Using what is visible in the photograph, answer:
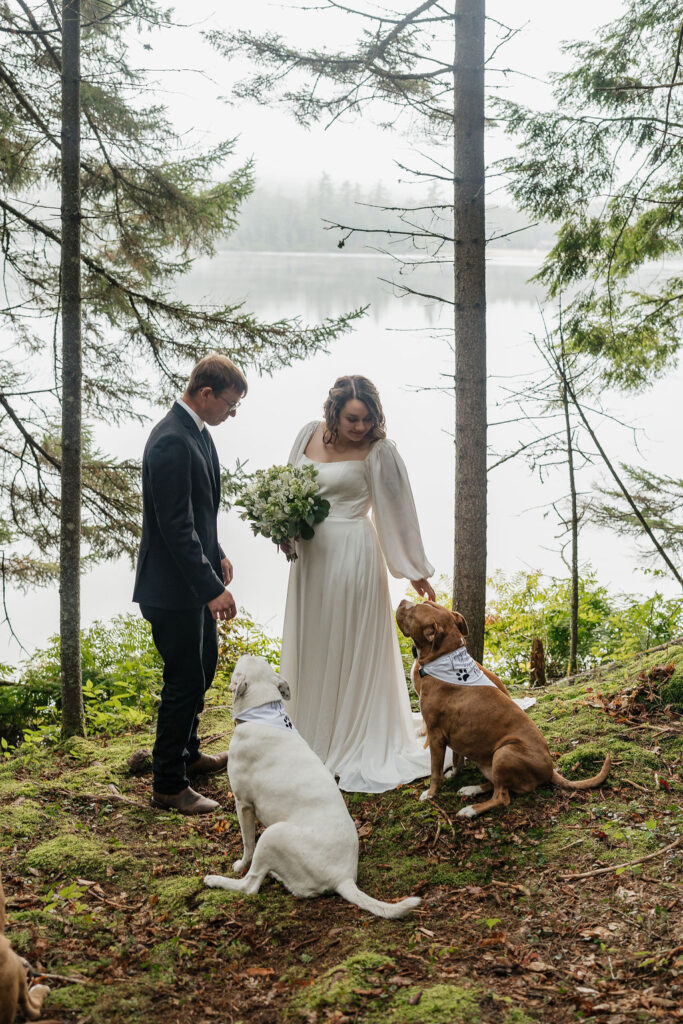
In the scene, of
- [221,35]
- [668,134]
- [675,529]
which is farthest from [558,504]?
[221,35]

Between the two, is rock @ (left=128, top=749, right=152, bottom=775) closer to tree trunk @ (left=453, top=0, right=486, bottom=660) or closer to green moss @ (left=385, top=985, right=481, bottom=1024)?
tree trunk @ (left=453, top=0, right=486, bottom=660)

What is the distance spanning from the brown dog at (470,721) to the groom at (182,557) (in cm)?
116

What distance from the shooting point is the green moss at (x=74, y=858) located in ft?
12.8

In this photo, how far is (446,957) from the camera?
10.0 feet

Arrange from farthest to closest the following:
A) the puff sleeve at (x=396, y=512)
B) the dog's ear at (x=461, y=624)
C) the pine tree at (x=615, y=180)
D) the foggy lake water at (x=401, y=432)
Result: 1. the foggy lake water at (x=401, y=432)
2. the pine tree at (x=615, y=180)
3. the puff sleeve at (x=396, y=512)
4. the dog's ear at (x=461, y=624)

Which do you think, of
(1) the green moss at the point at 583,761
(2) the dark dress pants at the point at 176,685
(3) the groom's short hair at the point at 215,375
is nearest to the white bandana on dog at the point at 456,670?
(1) the green moss at the point at 583,761

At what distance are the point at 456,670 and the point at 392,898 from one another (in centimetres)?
125

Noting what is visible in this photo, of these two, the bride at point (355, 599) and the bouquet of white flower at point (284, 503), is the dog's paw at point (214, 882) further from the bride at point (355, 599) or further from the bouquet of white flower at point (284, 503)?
the bouquet of white flower at point (284, 503)

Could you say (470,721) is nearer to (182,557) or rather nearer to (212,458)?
(182,557)

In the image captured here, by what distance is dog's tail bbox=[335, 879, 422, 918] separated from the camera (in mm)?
3316

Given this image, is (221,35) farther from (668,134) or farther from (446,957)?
(446,957)

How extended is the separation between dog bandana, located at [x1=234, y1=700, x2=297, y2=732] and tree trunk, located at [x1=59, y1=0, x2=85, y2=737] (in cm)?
259

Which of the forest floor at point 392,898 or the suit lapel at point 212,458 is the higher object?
the suit lapel at point 212,458

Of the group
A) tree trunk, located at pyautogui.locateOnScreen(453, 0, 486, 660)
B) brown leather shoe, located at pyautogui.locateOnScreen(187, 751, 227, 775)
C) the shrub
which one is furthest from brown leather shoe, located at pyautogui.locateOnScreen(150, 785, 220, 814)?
the shrub
